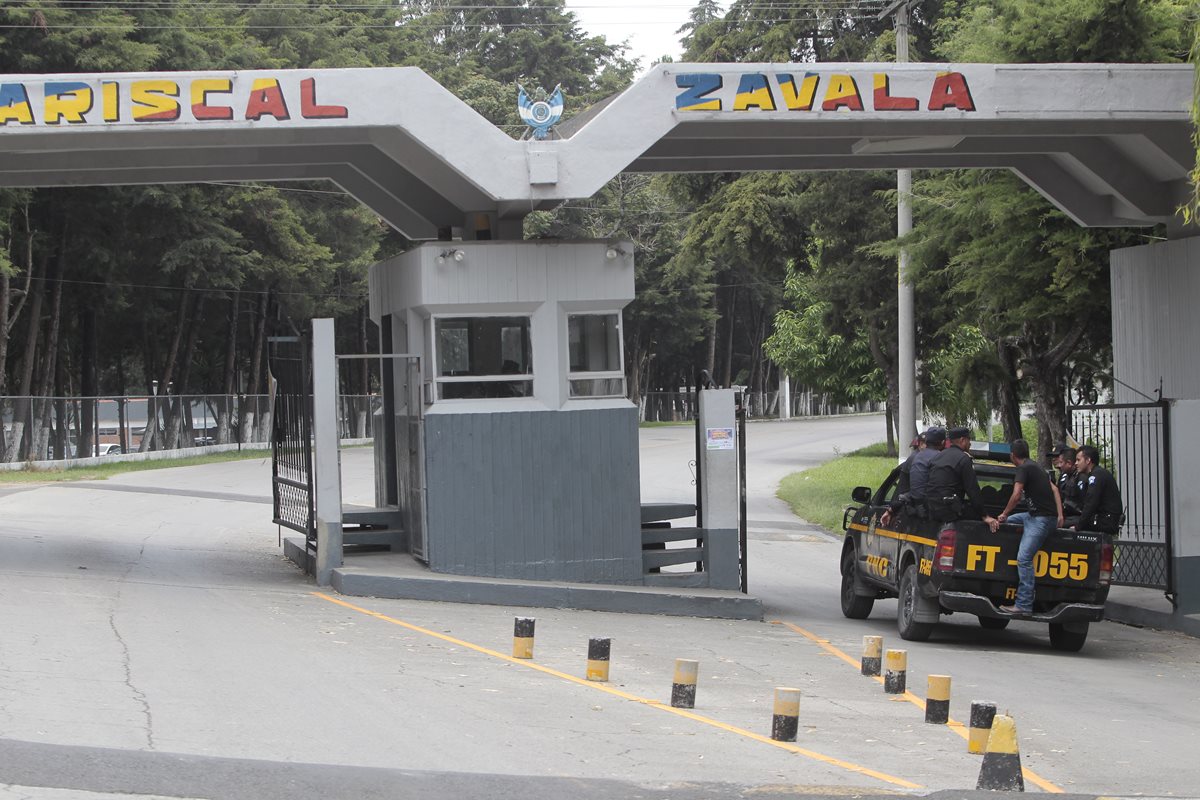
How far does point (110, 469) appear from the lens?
39.0 meters

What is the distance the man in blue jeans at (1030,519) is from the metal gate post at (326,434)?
650 cm

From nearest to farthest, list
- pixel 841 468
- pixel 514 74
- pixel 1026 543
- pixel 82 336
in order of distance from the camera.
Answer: pixel 1026 543 → pixel 841 468 → pixel 82 336 → pixel 514 74

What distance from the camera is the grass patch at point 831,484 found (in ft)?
96.9

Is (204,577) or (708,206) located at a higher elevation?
(708,206)

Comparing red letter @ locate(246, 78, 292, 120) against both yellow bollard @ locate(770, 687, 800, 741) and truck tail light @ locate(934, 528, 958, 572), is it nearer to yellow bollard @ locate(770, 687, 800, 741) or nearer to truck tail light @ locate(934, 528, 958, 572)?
truck tail light @ locate(934, 528, 958, 572)

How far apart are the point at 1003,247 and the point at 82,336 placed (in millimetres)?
35522

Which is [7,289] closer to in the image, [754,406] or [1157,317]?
[1157,317]

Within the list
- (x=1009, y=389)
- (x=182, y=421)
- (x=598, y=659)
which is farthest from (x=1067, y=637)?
(x=182, y=421)

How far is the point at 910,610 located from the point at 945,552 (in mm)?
955

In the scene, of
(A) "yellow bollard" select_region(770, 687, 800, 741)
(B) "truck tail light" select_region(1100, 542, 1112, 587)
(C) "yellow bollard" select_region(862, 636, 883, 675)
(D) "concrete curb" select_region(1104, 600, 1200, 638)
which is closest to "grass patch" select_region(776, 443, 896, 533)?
(D) "concrete curb" select_region(1104, 600, 1200, 638)

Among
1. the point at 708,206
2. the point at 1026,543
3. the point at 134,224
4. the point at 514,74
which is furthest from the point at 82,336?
the point at 1026,543

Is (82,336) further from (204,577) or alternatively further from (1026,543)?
(1026,543)

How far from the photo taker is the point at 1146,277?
17.9 meters

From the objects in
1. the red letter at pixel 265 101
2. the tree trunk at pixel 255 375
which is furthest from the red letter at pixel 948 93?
the tree trunk at pixel 255 375
